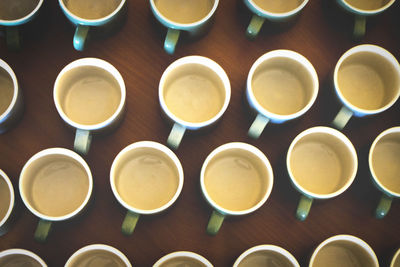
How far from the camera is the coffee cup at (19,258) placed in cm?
81

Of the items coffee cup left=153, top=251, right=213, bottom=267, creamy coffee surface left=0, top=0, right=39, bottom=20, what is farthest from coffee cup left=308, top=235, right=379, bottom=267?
creamy coffee surface left=0, top=0, right=39, bottom=20

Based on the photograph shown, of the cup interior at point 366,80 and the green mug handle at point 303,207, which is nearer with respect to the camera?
the green mug handle at point 303,207

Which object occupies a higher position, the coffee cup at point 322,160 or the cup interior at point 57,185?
the coffee cup at point 322,160

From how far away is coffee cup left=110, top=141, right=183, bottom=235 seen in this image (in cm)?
88

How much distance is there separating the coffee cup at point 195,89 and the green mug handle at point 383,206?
16.8 inches

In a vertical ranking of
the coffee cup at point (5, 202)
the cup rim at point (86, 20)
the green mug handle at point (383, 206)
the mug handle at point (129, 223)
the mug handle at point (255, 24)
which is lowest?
the coffee cup at point (5, 202)

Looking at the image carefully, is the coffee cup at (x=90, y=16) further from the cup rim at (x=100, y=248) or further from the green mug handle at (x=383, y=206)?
the green mug handle at (x=383, y=206)

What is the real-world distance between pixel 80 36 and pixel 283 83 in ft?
1.64

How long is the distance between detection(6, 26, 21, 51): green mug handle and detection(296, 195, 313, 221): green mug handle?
0.74 meters

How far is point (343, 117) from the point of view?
88cm

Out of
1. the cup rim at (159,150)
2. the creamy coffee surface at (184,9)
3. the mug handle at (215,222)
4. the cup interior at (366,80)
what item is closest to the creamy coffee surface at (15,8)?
the creamy coffee surface at (184,9)

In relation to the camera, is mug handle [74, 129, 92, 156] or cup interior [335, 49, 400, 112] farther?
cup interior [335, 49, 400, 112]

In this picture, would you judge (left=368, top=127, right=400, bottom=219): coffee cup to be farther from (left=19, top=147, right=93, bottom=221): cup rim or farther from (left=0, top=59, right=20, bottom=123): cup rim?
(left=0, top=59, right=20, bottom=123): cup rim

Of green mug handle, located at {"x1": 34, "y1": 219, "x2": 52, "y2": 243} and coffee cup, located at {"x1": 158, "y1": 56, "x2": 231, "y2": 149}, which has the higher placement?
coffee cup, located at {"x1": 158, "y1": 56, "x2": 231, "y2": 149}
